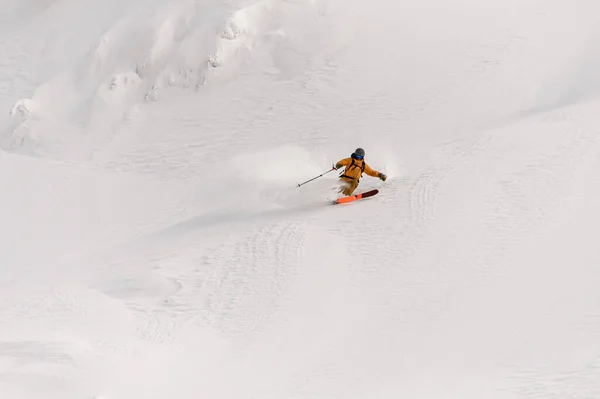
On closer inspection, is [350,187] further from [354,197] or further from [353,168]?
[353,168]

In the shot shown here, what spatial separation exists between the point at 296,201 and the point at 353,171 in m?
1.61

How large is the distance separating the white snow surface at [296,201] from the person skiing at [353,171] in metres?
0.57

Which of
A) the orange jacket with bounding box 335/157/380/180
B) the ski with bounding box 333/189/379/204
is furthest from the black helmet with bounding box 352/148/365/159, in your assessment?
the ski with bounding box 333/189/379/204

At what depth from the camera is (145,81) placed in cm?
1817

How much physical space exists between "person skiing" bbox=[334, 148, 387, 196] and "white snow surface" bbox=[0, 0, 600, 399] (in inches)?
22.5

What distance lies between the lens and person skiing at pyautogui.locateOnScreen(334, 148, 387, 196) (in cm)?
1392

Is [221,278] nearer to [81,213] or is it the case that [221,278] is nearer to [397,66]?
A: [81,213]

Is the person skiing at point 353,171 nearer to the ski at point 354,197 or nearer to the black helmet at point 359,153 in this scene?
the black helmet at point 359,153

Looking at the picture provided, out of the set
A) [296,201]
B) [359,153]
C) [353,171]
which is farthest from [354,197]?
[296,201]

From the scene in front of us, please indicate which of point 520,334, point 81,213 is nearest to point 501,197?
point 520,334

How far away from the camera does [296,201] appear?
1488 centimetres

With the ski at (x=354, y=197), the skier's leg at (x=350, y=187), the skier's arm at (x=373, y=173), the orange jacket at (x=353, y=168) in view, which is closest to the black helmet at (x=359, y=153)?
the orange jacket at (x=353, y=168)

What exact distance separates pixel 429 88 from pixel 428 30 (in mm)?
2054

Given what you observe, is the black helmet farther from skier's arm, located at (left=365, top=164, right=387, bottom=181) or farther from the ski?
the ski
